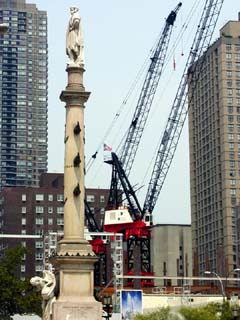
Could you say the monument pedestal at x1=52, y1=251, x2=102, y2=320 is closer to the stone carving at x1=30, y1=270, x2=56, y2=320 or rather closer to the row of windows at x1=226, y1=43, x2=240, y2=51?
the stone carving at x1=30, y1=270, x2=56, y2=320

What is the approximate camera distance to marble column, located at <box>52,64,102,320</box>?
37438 mm

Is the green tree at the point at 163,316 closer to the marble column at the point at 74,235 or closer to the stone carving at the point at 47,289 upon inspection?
the marble column at the point at 74,235

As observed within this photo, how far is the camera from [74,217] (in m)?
39.1

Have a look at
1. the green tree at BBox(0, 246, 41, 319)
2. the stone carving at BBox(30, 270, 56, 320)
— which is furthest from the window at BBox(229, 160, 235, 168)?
the stone carving at BBox(30, 270, 56, 320)

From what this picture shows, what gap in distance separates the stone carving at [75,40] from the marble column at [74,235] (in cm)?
48

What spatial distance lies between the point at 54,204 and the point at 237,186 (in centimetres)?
4402

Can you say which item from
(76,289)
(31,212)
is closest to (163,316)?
(76,289)

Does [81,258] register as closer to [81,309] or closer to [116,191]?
[81,309]

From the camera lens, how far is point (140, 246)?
132 m

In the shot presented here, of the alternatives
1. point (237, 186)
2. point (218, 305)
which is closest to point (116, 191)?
point (237, 186)

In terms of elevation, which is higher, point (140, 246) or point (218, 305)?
point (140, 246)

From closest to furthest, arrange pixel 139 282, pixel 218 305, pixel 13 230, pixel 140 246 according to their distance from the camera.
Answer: pixel 218 305, pixel 139 282, pixel 140 246, pixel 13 230

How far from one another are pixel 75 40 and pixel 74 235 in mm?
10276

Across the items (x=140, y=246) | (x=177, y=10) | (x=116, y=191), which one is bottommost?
(x=140, y=246)
